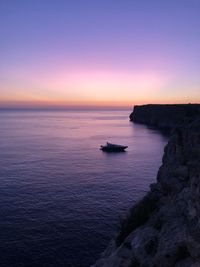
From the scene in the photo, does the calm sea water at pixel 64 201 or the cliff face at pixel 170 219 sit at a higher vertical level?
the cliff face at pixel 170 219

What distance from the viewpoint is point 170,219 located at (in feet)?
103

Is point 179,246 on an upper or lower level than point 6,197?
upper

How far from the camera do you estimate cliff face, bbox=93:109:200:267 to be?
90.1ft

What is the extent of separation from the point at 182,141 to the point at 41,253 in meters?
28.0

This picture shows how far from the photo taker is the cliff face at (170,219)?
2745 cm

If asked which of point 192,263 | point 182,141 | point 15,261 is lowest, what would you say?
point 15,261

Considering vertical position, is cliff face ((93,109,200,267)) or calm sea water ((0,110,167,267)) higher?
cliff face ((93,109,200,267))

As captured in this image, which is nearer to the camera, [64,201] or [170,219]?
[170,219]

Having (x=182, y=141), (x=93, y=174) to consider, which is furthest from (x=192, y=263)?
(x=93, y=174)

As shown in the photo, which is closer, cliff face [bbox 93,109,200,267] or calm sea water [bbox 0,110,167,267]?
cliff face [bbox 93,109,200,267]

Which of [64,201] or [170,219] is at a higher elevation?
[170,219]

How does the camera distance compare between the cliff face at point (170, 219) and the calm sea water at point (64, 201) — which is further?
the calm sea water at point (64, 201)

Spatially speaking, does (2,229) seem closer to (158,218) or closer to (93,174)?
(158,218)

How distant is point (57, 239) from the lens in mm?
56500
